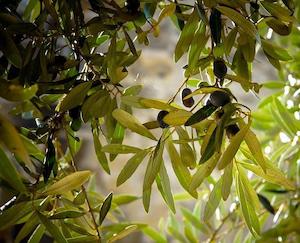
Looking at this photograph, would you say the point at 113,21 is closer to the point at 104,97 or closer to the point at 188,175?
the point at 104,97

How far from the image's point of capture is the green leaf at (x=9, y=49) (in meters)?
0.53

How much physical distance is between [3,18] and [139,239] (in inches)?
47.5

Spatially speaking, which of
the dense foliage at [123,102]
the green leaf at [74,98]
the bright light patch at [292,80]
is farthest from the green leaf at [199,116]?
the bright light patch at [292,80]

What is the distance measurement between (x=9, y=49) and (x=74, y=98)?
0.09m

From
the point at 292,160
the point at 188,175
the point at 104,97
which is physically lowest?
the point at 292,160

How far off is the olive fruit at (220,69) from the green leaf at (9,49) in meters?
0.22

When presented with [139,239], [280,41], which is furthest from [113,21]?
[139,239]

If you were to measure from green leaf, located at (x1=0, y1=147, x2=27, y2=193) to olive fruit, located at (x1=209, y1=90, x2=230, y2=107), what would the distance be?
0.22 metres

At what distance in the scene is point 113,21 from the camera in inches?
24.7

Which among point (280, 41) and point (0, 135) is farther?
point (280, 41)

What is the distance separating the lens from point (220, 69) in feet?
2.01

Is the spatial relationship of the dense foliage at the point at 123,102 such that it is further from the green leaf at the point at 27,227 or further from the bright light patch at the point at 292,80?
the bright light patch at the point at 292,80

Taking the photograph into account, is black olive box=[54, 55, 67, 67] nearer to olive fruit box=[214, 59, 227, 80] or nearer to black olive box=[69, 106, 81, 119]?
black olive box=[69, 106, 81, 119]

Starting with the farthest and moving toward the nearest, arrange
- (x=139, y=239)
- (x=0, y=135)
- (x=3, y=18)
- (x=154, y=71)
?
(x=154, y=71)
(x=139, y=239)
(x=3, y=18)
(x=0, y=135)
